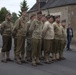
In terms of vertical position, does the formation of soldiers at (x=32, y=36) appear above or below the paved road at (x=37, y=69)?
above

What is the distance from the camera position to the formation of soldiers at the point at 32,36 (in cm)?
1123

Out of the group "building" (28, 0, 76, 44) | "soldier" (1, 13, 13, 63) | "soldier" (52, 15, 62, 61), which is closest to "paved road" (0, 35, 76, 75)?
"soldier" (1, 13, 13, 63)

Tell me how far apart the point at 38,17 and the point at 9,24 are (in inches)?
49.7

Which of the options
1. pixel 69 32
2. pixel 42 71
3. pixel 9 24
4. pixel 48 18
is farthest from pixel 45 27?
pixel 69 32

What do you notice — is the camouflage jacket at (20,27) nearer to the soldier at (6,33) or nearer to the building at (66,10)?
the soldier at (6,33)

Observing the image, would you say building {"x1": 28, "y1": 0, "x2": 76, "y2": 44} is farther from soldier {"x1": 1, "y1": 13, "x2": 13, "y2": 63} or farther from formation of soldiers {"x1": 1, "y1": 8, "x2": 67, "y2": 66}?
soldier {"x1": 1, "y1": 13, "x2": 13, "y2": 63}

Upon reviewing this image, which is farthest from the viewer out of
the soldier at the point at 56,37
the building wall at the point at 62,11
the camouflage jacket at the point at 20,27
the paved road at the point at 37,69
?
the building wall at the point at 62,11

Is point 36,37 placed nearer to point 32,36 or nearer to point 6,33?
point 32,36

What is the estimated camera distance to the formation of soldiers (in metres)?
11.2

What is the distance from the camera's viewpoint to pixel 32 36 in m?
11.2

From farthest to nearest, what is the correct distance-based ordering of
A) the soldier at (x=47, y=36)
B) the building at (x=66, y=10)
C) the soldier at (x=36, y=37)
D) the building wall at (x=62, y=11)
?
1. the building wall at (x=62, y=11)
2. the building at (x=66, y=10)
3. the soldier at (x=47, y=36)
4. the soldier at (x=36, y=37)

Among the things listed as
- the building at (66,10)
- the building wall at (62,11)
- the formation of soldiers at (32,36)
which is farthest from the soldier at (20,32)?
the building wall at (62,11)

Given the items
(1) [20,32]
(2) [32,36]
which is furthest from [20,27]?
(2) [32,36]

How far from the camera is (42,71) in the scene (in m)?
10.0
